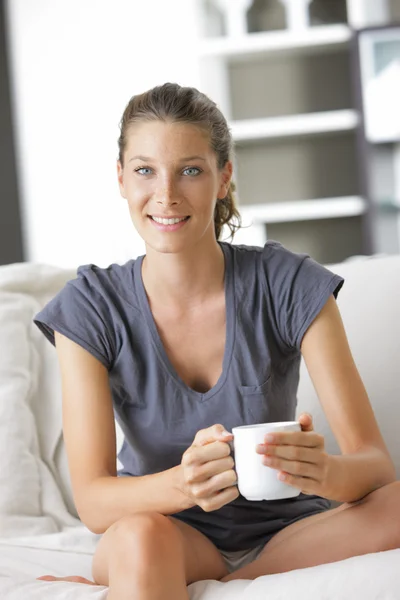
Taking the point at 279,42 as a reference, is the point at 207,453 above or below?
below

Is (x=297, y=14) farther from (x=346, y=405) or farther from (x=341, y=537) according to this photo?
(x=341, y=537)

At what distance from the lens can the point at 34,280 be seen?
191cm

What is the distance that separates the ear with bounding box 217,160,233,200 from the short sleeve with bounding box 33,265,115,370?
10.8 inches

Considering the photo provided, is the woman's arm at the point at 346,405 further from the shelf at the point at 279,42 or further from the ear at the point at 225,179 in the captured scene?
the shelf at the point at 279,42

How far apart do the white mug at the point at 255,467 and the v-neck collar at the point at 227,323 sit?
36 cm

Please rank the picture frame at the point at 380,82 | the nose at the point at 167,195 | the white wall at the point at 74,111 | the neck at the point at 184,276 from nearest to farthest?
1. the nose at the point at 167,195
2. the neck at the point at 184,276
3. the picture frame at the point at 380,82
4. the white wall at the point at 74,111

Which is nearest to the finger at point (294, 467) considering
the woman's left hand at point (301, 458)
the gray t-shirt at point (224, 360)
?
the woman's left hand at point (301, 458)

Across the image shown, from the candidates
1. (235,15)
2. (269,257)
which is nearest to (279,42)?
(235,15)

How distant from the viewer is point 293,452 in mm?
1066

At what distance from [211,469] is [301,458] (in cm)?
11

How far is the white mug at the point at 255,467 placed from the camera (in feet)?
3.39

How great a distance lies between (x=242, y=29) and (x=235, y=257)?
321 centimetres

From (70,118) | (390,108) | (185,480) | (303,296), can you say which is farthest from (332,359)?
(70,118)

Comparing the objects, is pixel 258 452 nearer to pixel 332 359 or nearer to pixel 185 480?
pixel 185 480
